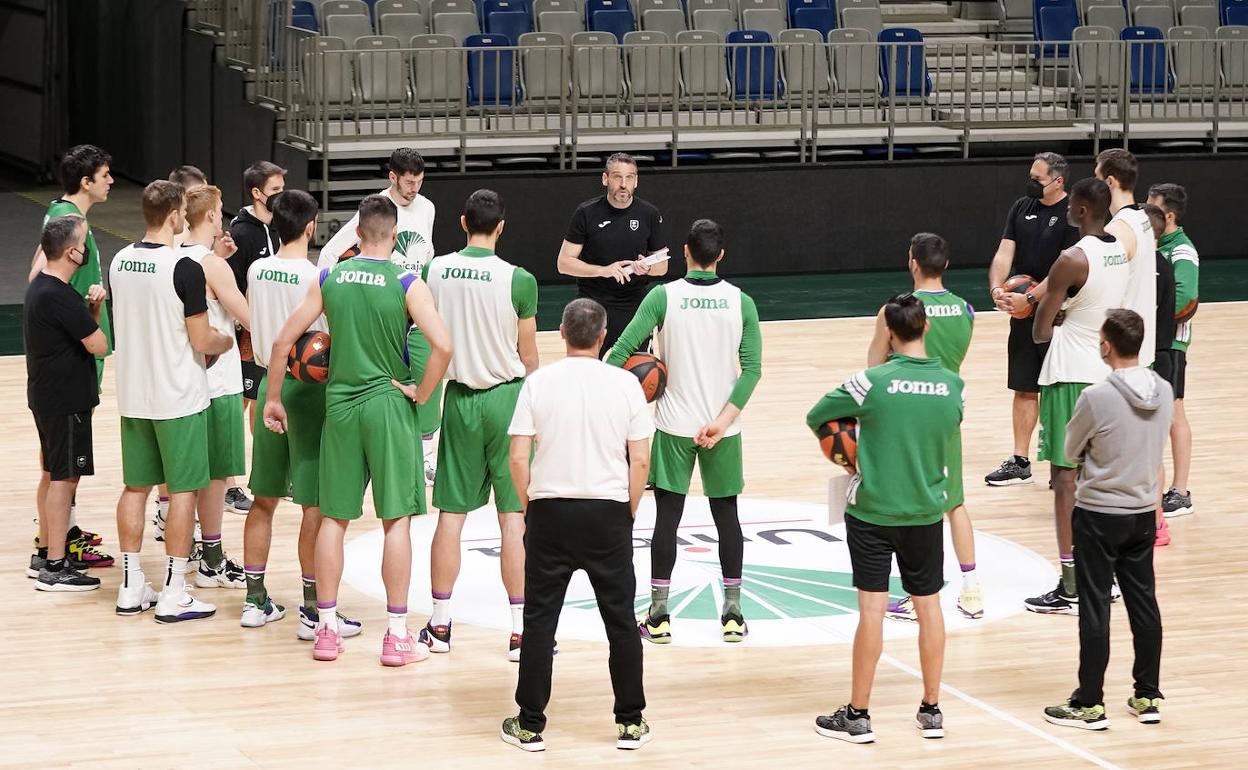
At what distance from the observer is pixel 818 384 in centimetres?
1212

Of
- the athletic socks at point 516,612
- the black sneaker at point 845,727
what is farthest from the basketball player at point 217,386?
the black sneaker at point 845,727

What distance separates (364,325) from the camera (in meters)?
6.52

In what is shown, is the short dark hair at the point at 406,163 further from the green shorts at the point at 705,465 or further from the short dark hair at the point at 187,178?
the green shorts at the point at 705,465

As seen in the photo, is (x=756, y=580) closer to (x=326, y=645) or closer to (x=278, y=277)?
(x=326, y=645)

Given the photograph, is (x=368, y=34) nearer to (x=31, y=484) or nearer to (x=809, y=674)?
(x=31, y=484)

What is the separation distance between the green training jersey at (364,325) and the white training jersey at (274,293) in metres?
0.40

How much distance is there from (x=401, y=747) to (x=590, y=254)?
3829 mm

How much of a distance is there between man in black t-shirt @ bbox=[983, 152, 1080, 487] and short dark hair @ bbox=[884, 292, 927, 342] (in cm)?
255

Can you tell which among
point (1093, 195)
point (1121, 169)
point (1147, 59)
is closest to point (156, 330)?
point (1093, 195)

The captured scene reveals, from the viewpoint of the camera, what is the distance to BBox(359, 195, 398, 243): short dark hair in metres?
6.45

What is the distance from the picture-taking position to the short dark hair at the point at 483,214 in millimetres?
6711

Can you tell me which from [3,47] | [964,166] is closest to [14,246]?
[3,47]

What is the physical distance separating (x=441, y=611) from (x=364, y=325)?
1247mm

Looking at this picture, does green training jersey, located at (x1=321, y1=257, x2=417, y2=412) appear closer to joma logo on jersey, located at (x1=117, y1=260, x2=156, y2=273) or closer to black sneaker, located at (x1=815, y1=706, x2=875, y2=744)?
joma logo on jersey, located at (x1=117, y1=260, x2=156, y2=273)
